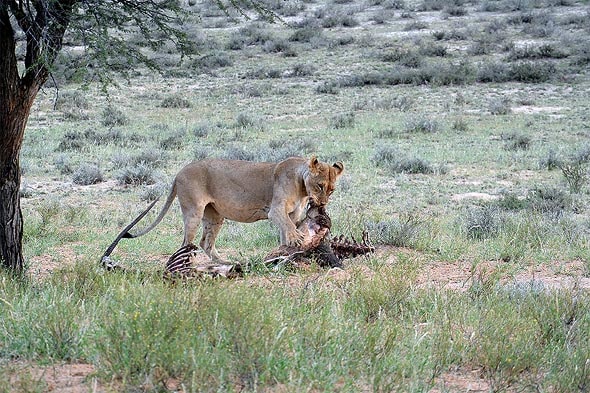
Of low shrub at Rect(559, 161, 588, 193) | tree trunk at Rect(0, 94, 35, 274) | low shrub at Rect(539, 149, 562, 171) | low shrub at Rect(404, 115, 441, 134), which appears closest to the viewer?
tree trunk at Rect(0, 94, 35, 274)

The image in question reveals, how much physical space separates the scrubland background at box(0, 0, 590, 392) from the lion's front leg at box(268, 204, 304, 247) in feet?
1.48

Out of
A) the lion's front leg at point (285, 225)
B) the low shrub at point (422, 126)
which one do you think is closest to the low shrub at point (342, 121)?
the low shrub at point (422, 126)

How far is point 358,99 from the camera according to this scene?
26.1 metres

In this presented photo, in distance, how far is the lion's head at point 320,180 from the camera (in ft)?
28.5

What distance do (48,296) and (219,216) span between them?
13.3 feet

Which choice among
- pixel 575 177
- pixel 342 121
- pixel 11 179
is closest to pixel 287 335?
pixel 11 179

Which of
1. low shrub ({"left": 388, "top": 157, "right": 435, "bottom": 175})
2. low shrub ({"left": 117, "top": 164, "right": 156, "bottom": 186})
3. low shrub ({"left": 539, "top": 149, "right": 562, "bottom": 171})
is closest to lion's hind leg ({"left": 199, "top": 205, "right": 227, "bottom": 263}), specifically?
low shrub ({"left": 117, "top": 164, "right": 156, "bottom": 186})

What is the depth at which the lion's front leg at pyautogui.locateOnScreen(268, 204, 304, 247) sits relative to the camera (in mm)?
8695

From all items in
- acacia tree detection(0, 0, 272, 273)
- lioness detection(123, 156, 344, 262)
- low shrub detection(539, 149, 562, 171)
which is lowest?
low shrub detection(539, 149, 562, 171)

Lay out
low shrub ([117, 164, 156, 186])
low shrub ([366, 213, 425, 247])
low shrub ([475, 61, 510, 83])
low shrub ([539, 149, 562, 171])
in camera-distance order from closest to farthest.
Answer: low shrub ([366, 213, 425, 247]), low shrub ([117, 164, 156, 186]), low shrub ([539, 149, 562, 171]), low shrub ([475, 61, 510, 83])

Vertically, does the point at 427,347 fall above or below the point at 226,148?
above

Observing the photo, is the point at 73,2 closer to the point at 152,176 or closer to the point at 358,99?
the point at 152,176

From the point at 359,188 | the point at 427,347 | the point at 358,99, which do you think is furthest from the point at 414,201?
the point at 358,99

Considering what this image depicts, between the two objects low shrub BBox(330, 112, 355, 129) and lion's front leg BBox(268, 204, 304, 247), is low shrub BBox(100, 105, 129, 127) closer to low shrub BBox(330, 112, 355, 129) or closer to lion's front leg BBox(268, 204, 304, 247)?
low shrub BBox(330, 112, 355, 129)
